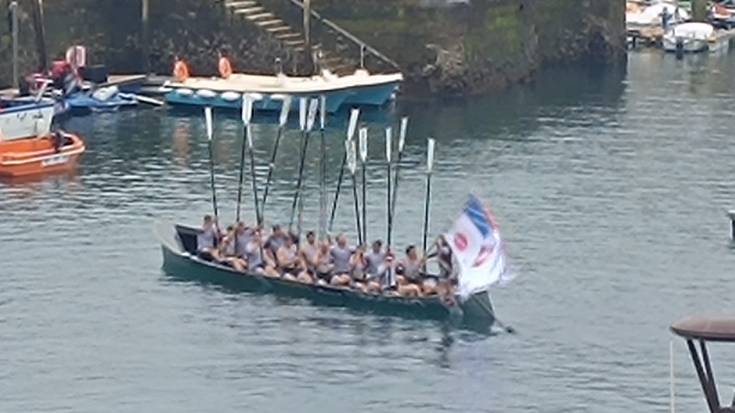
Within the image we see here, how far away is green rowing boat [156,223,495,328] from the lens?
165 feet

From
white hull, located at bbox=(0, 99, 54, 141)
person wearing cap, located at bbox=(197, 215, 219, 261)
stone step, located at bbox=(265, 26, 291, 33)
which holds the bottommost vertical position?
person wearing cap, located at bbox=(197, 215, 219, 261)

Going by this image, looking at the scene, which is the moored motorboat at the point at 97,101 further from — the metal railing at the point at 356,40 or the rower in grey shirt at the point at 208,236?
the rower in grey shirt at the point at 208,236

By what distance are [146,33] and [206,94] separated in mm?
7272

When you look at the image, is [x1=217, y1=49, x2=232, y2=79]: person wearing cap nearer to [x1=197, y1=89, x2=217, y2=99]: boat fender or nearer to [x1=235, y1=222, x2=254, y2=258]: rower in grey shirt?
[x1=197, y1=89, x2=217, y2=99]: boat fender

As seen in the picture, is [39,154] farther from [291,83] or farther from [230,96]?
[291,83]

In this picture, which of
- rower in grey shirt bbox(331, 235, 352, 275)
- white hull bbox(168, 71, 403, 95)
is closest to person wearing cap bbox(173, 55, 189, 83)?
white hull bbox(168, 71, 403, 95)

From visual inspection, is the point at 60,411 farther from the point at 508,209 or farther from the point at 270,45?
the point at 270,45

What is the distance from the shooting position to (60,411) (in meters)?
44.3

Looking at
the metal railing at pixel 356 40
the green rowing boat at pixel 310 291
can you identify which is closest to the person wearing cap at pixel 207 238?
the green rowing boat at pixel 310 291

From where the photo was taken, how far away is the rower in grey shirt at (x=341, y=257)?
172 ft

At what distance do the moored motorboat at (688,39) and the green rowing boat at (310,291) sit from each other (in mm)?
53797

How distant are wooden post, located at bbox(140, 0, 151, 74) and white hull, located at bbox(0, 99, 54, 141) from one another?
51.9 ft

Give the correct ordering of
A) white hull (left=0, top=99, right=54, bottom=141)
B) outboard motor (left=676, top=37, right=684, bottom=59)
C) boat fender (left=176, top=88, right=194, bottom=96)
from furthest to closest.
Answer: outboard motor (left=676, top=37, right=684, bottom=59) → boat fender (left=176, top=88, right=194, bottom=96) → white hull (left=0, top=99, right=54, bottom=141)

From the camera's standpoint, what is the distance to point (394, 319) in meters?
50.8
